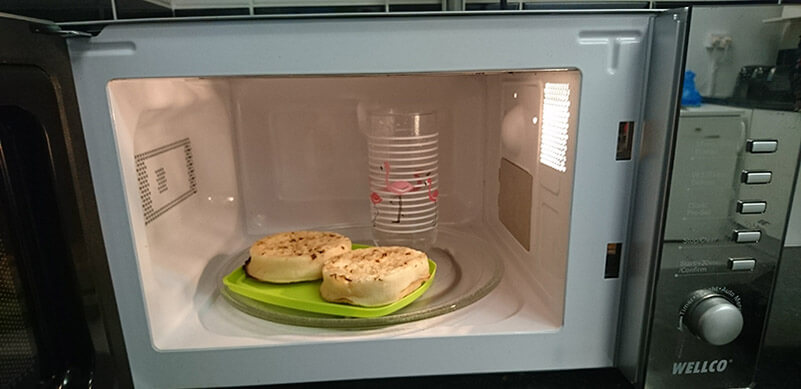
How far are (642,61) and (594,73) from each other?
0.17ft

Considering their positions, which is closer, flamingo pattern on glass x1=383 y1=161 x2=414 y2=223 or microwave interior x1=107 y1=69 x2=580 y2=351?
microwave interior x1=107 y1=69 x2=580 y2=351

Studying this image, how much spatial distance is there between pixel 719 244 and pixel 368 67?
1.37 ft

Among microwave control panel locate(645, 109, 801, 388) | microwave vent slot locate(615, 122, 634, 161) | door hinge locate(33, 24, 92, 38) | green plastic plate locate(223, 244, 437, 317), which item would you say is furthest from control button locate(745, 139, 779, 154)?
door hinge locate(33, 24, 92, 38)

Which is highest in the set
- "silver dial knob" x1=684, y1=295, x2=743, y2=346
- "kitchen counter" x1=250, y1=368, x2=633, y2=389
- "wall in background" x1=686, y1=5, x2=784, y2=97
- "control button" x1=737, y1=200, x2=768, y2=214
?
"wall in background" x1=686, y1=5, x2=784, y2=97

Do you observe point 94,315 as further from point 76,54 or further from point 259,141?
point 259,141

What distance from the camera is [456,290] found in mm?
734

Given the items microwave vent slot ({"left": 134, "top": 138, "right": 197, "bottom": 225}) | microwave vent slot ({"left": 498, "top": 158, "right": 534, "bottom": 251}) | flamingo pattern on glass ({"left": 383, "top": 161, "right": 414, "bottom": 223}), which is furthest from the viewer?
flamingo pattern on glass ({"left": 383, "top": 161, "right": 414, "bottom": 223})

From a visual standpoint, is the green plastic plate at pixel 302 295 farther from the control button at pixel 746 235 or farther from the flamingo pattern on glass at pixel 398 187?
the control button at pixel 746 235

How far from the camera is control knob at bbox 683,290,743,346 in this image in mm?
520

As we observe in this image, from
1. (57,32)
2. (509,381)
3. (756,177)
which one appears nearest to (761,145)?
(756,177)

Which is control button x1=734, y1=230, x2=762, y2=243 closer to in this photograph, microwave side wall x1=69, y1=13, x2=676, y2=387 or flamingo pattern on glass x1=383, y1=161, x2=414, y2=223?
microwave side wall x1=69, y1=13, x2=676, y2=387

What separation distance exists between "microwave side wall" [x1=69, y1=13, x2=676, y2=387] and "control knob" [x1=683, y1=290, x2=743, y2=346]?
0.08 m

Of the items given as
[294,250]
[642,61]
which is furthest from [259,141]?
[642,61]

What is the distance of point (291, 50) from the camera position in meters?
0.50
